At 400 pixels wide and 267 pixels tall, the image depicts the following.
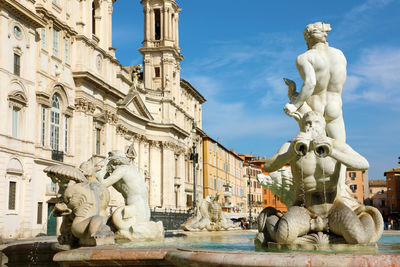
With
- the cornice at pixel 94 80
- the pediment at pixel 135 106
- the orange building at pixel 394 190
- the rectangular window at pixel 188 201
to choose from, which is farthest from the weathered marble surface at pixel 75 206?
the orange building at pixel 394 190

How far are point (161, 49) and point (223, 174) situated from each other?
106 ft

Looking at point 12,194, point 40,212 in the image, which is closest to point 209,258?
point 12,194

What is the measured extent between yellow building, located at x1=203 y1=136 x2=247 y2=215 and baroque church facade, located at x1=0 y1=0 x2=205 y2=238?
1473 cm

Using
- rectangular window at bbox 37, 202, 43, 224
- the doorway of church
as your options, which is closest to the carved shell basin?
rectangular window at bbox 37, 202, 43, 224

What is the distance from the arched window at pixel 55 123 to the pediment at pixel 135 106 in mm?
10162

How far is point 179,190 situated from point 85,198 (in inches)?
1928

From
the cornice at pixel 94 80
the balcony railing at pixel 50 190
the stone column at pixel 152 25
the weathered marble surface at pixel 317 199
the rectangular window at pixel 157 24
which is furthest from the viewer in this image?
the rectangular window at pixel 157 24

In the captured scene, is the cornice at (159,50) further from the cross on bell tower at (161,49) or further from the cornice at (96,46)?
the cornice at (96,46)

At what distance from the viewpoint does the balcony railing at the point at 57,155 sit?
29.3 m

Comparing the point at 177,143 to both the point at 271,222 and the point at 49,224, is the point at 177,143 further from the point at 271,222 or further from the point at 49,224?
the point at 271,222

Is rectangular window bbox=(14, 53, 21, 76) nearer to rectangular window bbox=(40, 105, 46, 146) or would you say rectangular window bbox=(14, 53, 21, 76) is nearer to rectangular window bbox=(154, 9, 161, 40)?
rectangular window bbox=(40, 105, 46, 146)

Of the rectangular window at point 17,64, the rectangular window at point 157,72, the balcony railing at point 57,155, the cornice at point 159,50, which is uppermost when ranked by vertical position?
the cornice at point 159,50

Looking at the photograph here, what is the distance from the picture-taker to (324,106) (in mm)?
8109

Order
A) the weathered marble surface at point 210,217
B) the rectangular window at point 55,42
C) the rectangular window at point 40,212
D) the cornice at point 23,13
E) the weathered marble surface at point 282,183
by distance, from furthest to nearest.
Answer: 1. the rectangular window at point 55,42
2. the rectangular window at point 40,212
3. the cornice at point 23,13
4. the weathered marble surface at point 210,217
5. the weathered marble surface at point 282,183
